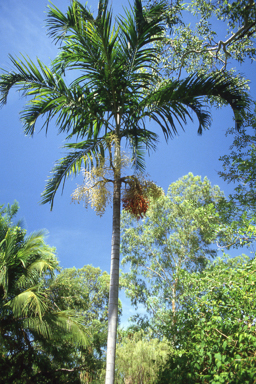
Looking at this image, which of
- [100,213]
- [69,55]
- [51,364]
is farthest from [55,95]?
[51,364]

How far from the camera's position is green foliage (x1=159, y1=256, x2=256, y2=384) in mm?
2811

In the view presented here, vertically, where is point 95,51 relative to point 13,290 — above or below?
above

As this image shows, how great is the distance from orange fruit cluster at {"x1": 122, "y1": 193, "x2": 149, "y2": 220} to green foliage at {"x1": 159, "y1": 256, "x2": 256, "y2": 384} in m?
1.27

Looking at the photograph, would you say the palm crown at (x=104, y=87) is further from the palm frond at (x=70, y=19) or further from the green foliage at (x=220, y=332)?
the green foliage at (x=220, y=332)

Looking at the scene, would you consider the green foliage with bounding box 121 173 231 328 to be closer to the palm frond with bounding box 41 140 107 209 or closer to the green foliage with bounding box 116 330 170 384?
the green foliage with bounding box 116 330 170 384

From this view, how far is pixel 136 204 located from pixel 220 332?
2078mm

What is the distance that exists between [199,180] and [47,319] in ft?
39.7

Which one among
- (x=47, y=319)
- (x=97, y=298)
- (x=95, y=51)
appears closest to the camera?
(x=95, y=51)

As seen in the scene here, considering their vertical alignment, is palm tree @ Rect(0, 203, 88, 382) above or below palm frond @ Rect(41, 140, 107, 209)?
below

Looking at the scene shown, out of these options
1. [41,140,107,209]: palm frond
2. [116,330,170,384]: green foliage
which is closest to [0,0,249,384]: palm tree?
[41,140,107,209]: palm frond

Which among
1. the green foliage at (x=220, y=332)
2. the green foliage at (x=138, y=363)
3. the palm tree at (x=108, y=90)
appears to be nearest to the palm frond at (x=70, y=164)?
the palm tree at (x=108, y=90)

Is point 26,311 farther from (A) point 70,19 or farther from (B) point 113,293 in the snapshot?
(A) point 70,19

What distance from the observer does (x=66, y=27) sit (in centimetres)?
465

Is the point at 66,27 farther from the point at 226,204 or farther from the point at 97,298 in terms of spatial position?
the point at 97,298
